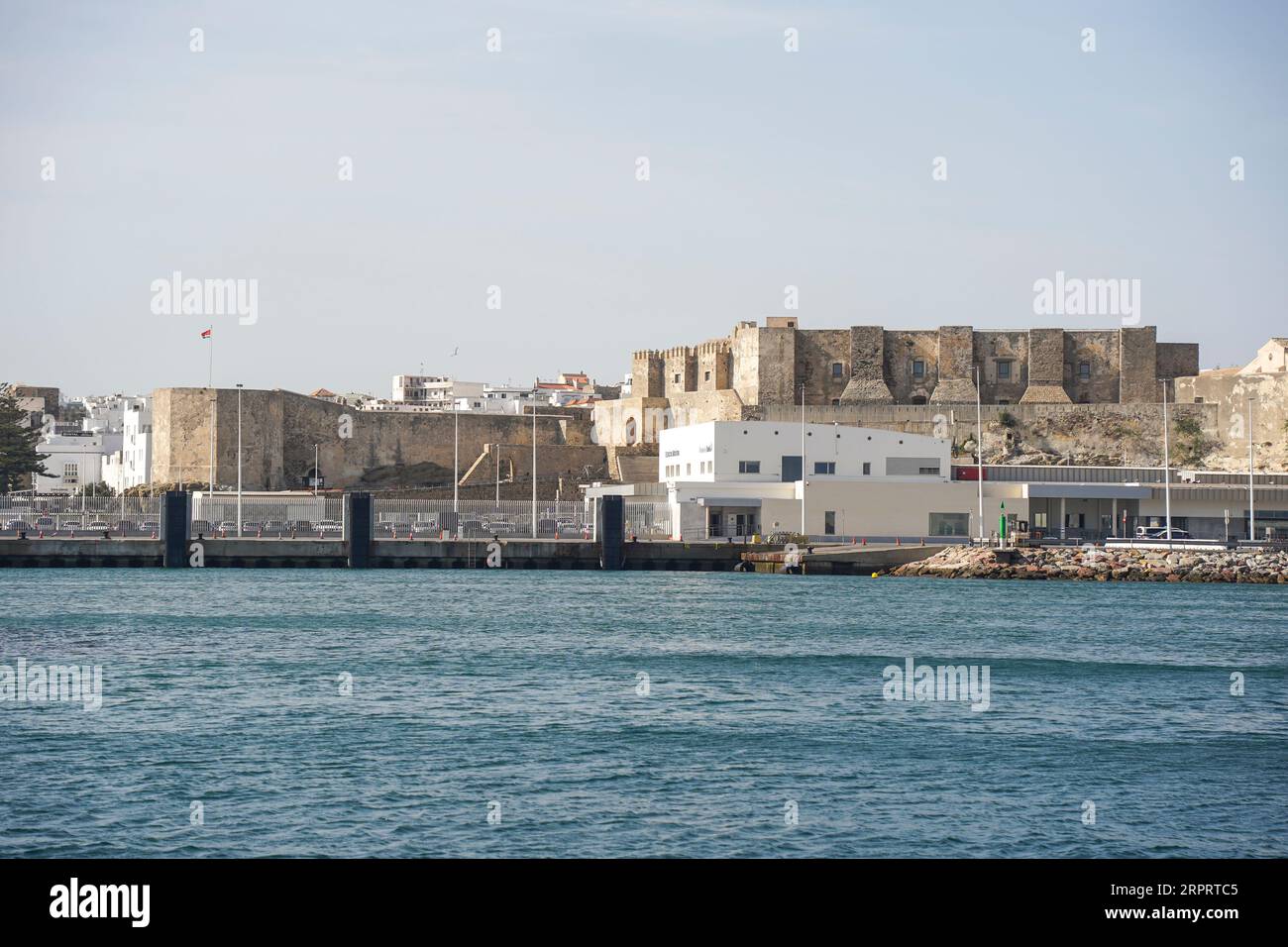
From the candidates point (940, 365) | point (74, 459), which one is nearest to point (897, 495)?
point (940, 365)

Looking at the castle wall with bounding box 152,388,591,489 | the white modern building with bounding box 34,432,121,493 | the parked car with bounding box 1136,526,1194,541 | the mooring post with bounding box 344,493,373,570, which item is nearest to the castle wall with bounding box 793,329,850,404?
the castle wall with bounding box 152,388,591,489

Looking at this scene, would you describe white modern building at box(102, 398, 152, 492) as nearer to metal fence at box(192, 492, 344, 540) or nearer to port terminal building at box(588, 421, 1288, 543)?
metal fence at box(192, 492, 344, 540)

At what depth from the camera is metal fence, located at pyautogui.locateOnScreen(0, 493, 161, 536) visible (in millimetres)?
51969

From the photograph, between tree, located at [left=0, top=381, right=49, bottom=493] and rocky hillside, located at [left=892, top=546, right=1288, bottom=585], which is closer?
rocky hillside, located at [left=892, top=546, right=1288, bottom=585]

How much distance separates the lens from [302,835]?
511 inches

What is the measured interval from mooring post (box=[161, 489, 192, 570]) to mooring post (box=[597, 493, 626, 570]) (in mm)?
13097

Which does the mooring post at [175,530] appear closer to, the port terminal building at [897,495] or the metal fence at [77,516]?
the metal fence at [77,516]

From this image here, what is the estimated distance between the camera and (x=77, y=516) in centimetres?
5334

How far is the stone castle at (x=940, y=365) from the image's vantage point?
67.1 meters

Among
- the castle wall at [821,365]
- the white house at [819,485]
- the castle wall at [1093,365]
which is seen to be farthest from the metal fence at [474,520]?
the castle wall at [1093,365]

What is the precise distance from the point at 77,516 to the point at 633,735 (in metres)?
40.4

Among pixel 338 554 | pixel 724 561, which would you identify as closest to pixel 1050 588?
pixel 724 561

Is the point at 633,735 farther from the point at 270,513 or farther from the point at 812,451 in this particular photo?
the point at 270,513
